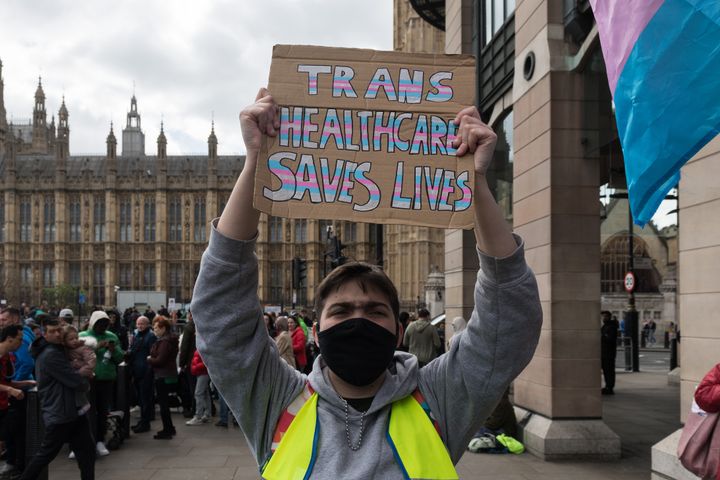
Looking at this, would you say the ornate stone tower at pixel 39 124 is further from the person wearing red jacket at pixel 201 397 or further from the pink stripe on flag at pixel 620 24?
the pink stripe on flag at pixel 620 24

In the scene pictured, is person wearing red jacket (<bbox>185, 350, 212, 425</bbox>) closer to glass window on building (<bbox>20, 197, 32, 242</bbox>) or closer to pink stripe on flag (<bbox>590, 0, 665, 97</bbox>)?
pink stripe on flag (<bbox>590, 0, 665, 97</bbox>)

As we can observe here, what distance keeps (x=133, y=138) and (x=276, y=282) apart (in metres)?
29.9

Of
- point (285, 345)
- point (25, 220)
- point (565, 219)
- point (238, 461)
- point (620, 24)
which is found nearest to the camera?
point (620, 24)

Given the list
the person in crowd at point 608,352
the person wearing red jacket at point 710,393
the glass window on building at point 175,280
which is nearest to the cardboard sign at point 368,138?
the person wearing red jacket at point 710,393

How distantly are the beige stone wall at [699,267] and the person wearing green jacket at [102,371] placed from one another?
6.23 metres

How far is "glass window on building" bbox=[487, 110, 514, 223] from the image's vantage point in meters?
10.6

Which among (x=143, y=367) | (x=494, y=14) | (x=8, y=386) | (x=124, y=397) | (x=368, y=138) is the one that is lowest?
(x=124, y=397)

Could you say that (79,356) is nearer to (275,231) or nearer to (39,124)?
(275,231)

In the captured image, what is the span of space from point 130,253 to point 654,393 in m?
57.7

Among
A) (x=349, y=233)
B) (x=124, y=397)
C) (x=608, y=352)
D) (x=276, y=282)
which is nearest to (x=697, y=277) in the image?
(x=124, y=397)

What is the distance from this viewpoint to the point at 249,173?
2045 mm

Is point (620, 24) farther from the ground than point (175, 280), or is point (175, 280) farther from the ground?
point (620, 24)

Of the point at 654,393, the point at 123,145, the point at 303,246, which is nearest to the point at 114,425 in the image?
the point at 654,393

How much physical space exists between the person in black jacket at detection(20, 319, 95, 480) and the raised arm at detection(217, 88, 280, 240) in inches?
184
